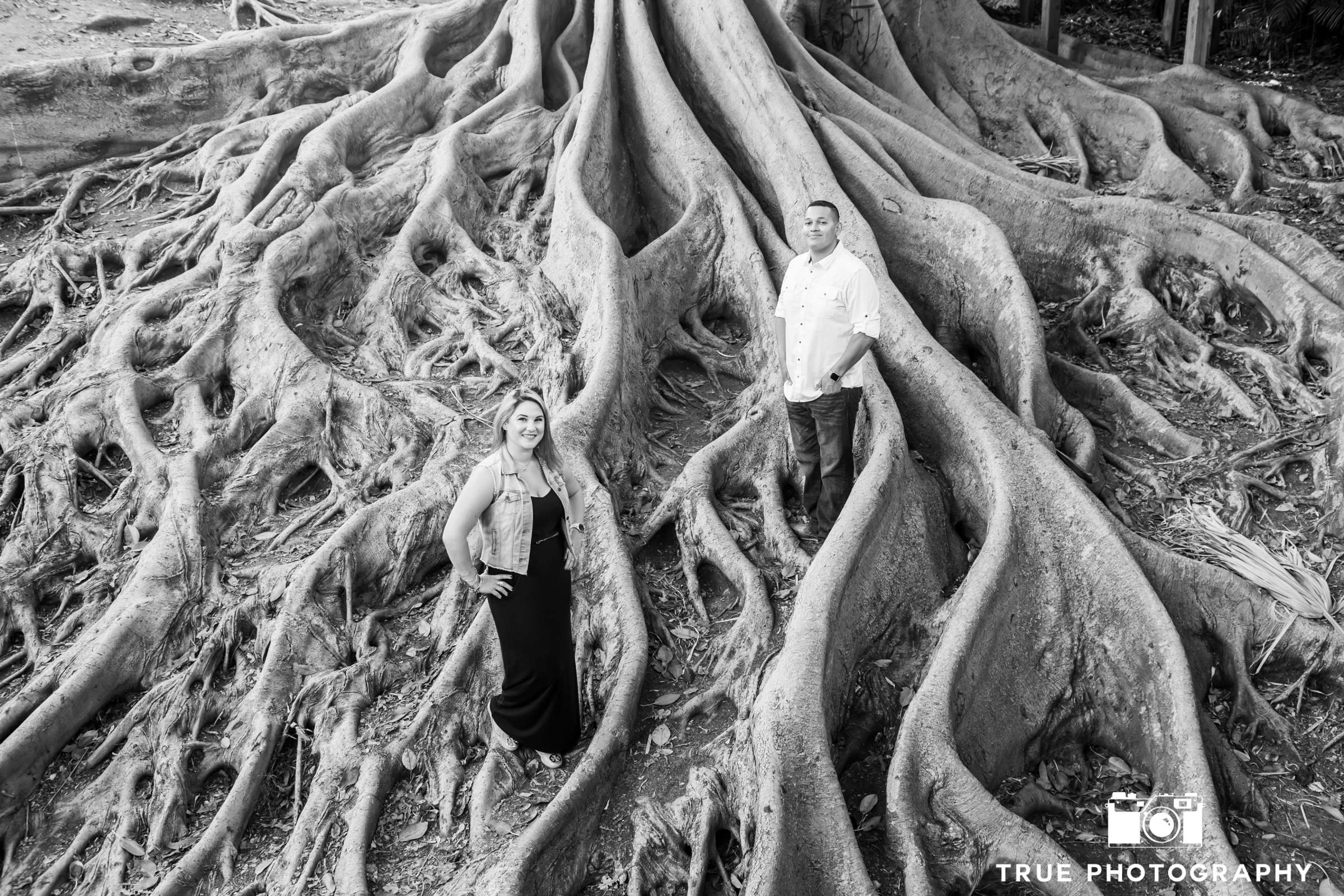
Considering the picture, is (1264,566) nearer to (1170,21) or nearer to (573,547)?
(573,547)

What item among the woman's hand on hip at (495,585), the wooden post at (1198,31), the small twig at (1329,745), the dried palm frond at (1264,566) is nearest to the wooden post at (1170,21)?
the wooden post at (1198,31)

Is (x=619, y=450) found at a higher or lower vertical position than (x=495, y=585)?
lower

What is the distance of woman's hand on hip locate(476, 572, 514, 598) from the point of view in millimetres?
3340

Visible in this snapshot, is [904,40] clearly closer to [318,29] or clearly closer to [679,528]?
[318,29]

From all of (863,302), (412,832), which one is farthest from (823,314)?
(412,832)

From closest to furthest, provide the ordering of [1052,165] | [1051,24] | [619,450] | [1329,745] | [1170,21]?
[1329,745] < [619,450] < [1052,165] < [1051,24] < [1170,21]

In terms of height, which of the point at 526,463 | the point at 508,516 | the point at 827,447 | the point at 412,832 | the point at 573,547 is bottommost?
the point at 412,832

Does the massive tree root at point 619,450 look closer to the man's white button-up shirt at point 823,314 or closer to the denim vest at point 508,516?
the man's white button-up shirt at point 823,314

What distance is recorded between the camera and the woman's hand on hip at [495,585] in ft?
11.0

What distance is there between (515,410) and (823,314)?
145cm

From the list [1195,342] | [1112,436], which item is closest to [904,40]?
[1195,342]

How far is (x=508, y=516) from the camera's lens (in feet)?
10.8

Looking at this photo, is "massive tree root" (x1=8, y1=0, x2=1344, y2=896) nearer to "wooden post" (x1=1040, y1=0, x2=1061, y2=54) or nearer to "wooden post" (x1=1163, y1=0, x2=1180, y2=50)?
"wooden post" (x1=1040, y1=0, x2=1061, y2=54)

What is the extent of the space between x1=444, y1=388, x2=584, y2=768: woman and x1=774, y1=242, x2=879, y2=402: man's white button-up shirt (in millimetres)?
1191
